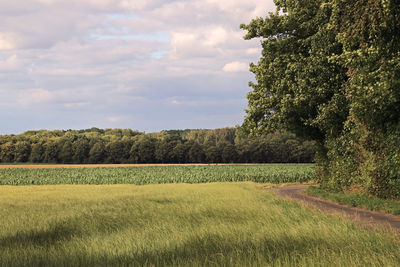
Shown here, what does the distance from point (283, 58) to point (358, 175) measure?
10446 millimetres

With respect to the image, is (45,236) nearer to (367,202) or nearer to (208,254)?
(208,254)

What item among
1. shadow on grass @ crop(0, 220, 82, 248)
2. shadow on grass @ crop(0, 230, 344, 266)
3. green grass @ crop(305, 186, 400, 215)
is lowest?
green grass @ crop(305, 186, 400, 215)

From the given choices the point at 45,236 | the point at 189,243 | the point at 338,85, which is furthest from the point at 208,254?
the point at 338,85

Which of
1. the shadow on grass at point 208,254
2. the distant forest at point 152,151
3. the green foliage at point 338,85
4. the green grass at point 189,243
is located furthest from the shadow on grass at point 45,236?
the distant forest at point 152,151

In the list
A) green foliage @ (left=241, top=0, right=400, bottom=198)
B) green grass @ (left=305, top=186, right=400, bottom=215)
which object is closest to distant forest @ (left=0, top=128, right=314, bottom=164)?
green foliage @ (left=241, top=0, right=400, bottom=198)

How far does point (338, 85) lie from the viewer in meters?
26.2

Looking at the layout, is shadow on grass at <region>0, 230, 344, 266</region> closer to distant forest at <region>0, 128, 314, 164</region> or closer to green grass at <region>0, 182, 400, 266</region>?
green grass at <region>0, 182, 400, 266</region>

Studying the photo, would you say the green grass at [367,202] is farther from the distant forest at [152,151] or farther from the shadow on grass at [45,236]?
the distant forest at [152,151]

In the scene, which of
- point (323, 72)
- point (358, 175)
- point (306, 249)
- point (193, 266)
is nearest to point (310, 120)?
point (323, 72)

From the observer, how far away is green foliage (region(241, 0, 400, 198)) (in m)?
17.3

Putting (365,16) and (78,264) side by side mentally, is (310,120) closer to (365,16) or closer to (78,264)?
(365,16)

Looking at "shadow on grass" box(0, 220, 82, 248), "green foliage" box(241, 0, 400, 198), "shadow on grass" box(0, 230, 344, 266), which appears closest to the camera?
"shadow on grass" box(0, 230, 344, 266)

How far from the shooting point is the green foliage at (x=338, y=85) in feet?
56.6

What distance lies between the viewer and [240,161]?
13462cm
